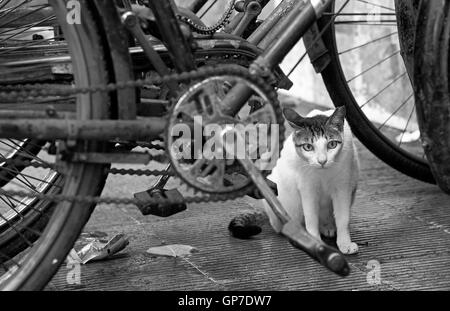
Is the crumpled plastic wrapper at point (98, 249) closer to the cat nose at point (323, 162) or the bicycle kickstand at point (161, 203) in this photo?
the bicycle kickstand at point (161, 203)

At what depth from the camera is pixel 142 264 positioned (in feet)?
11.6

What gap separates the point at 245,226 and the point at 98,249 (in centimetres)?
67

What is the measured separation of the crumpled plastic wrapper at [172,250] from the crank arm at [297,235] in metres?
0.95

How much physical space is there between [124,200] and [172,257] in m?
0.93

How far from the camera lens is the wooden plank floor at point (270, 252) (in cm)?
327

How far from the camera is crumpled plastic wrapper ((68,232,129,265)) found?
3568 mm

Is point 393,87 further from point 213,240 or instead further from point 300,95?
point 213,240

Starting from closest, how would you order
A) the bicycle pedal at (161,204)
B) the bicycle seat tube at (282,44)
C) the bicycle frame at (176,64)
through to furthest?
the bicycle frame at (176,64)
the bicycle seat tube at (282,44)
the bicycle pedal at (161,204)

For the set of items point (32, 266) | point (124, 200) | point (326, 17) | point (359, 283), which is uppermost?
point (326, 17)

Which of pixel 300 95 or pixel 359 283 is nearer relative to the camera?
pixel 359 283

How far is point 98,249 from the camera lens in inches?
141

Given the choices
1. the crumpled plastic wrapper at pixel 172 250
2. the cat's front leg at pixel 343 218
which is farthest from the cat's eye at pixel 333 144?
the crumpled plastic wrapper at pixel 172 250
